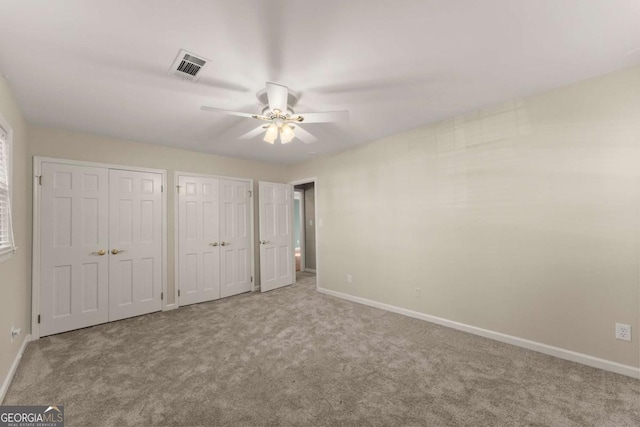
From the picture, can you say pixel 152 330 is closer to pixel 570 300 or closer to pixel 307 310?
pixel 307 310

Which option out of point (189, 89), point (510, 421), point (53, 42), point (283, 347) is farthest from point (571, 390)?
point (53, 42)

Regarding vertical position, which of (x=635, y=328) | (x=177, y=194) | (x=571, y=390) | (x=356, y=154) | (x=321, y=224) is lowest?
(x=571, y=390)

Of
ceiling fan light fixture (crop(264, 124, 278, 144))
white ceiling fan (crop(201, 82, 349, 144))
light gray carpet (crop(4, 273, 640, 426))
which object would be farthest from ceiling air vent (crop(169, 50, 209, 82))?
light gray carpet (crop(4, 273, 640, 426))

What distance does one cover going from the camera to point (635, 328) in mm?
2006

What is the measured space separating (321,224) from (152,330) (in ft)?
9.12

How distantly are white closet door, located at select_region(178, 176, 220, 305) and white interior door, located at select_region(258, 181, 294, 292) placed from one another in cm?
78

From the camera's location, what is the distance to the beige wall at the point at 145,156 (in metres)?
3.04

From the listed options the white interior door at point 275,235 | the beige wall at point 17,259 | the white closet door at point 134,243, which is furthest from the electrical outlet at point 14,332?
the white interior door at point 275,235

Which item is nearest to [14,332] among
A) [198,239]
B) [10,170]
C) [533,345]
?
[10,170]

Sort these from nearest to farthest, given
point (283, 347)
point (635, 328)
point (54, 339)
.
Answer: point (635, 328) → point (283, 347) → point (54, 339)

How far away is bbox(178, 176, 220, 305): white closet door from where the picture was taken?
3928 mm

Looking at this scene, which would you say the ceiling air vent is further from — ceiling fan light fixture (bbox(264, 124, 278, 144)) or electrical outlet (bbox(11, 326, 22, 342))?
electrical outlet (bbox(11, 326, 22, 342))

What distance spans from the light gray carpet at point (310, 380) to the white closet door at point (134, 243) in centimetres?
48

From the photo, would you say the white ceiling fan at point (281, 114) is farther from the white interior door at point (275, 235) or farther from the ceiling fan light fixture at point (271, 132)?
the white interior door at point (275, 235)
